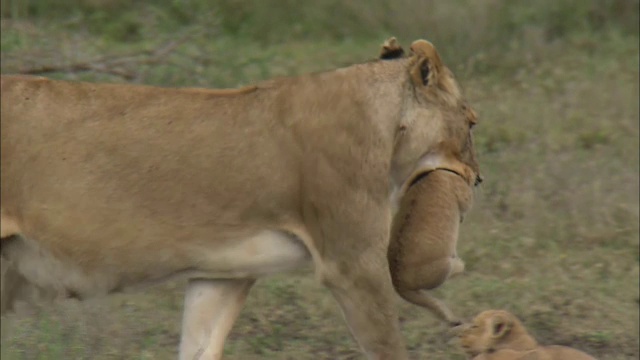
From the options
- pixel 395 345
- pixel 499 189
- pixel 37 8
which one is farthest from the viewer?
pixel 37 8

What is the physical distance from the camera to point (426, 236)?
203 inches

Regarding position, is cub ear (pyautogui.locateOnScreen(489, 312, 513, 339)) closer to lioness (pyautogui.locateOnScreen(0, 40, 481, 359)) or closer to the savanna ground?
lioness (pyautogui.locateOnScreen(0, 40, 481, 359))

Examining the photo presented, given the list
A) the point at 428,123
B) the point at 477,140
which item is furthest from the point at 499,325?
the point at 477,140

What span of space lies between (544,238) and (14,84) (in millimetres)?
3573

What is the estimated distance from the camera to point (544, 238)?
7.71m

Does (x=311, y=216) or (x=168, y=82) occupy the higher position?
(x=168, y=82)

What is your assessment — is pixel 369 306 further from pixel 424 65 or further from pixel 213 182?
pixel 424 65

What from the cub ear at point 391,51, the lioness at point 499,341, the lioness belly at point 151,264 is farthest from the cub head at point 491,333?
the cub ear at point 391,51

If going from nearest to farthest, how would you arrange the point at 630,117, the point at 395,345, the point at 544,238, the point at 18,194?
the point at 18,194 → the point at 395,345 → the point at 544,238 → the point at 630,117

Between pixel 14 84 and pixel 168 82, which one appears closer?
pixel 14 84

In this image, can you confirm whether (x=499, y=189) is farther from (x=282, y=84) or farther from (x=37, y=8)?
(x=37, y=8)

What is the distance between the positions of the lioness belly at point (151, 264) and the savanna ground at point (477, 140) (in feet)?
1.89

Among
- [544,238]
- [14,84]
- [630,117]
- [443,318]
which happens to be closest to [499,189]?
[544,238]

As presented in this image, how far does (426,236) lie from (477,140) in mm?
3797
